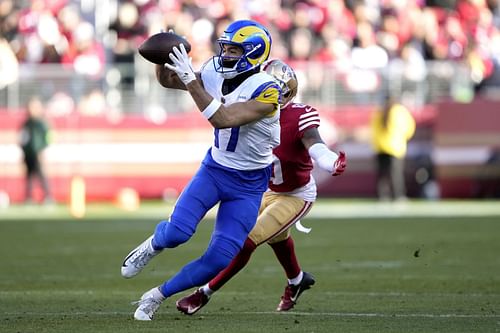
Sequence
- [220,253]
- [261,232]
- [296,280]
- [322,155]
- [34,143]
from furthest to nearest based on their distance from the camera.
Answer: [34,143]
[296,280]
[261,232]
[322,155]
[220,253]

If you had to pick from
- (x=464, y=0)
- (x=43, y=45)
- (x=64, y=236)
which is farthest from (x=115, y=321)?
(x=464, y=0)

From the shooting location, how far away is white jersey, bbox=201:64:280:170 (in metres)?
7.20

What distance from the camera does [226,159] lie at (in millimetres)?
7281

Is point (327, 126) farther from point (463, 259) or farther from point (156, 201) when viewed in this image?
point (463, 259)

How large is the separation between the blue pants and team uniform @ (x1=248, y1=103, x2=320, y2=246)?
620 millimetres

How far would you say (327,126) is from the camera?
2136cm

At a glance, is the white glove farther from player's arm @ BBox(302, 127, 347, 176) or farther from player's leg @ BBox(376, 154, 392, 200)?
player's leg @ BBox(376, 154, 392, 200)

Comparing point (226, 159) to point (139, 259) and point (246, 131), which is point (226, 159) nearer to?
point (246, 131)

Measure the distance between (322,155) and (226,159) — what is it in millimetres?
757

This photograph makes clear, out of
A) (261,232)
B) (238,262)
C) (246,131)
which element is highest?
(246,131)

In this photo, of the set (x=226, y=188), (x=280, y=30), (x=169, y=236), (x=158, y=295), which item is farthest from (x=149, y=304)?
(x=280, y=30)

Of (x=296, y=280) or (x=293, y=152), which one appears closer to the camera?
(x=293, y=152)

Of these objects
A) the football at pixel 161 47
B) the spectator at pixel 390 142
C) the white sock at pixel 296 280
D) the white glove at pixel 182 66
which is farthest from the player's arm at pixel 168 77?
the spectator at pixel 390 142

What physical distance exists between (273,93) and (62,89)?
48.3 ft
